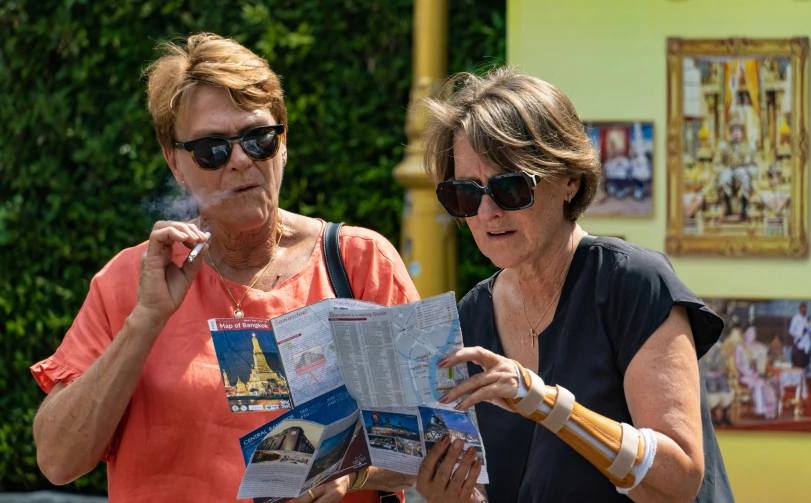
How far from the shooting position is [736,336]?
457 centimetres

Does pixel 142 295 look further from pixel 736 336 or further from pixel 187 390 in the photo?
pixel 736 336

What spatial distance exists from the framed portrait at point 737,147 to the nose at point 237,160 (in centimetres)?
254

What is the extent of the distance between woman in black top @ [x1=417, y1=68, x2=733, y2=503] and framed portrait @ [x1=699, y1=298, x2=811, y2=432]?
2207 millimetres

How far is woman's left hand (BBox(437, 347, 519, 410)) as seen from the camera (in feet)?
6.87

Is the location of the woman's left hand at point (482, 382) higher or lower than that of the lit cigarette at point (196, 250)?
lower

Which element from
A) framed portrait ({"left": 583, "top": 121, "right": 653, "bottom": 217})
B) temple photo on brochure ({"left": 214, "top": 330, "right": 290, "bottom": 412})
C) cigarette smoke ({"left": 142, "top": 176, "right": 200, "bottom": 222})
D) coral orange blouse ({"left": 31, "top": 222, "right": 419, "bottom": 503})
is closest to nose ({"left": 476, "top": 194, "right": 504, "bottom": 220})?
coral orange blouse ({"left": 31, "top": 222, "right": 419, "bottom": 503})

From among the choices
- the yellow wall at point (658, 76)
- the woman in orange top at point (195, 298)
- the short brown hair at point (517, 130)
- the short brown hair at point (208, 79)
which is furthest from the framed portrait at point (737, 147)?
the short brown hair at point (208, 79)

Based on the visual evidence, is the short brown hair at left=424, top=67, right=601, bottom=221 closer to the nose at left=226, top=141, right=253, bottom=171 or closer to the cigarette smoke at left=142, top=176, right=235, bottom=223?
the nose at left=226, top=141, right=253, bottom=171

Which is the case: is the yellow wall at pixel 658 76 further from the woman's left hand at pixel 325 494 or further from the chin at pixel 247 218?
the woman's left hand at pixel 325 494

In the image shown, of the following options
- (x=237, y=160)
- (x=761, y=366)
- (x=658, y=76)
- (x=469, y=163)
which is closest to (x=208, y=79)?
(x=237, y=160)

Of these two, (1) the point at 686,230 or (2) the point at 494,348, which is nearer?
(2) the point at 494,348

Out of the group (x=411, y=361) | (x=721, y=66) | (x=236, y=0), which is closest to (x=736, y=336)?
(x=721, y=66)

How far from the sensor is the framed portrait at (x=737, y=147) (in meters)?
4.50

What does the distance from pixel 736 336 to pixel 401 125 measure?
6.97 ft
